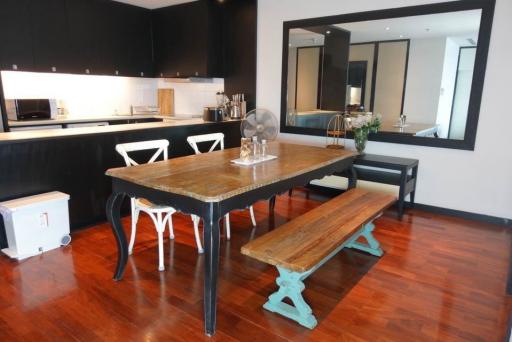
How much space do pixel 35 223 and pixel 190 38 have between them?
3285 mm

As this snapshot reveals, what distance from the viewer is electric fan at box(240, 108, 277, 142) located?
2957 mm

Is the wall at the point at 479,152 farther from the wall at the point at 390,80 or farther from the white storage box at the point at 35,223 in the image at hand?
the white storage box at the point at 35,223

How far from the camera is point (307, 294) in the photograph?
2.17m

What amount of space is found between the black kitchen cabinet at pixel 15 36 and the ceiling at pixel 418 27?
11.0 ft

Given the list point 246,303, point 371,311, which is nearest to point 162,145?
point 246,303

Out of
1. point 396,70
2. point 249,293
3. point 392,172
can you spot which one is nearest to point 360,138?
point 392,172

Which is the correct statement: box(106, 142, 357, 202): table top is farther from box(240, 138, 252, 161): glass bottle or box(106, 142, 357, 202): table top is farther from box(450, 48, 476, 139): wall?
box(450, 48, 476, 139): wall

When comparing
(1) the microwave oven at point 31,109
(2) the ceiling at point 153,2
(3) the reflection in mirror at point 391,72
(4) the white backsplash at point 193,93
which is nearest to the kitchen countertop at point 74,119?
(1) the microwave oven at point 31,109

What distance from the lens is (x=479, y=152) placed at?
3.29 meters

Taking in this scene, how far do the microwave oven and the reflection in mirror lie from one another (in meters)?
3.01

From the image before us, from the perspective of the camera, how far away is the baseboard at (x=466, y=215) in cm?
330

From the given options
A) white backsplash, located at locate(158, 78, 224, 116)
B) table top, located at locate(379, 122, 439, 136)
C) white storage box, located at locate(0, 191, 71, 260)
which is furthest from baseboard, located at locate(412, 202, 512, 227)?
white storage box, located at locate(0, 191, 71, 260)

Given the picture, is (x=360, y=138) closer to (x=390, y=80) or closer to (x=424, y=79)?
(x=390, y=80)

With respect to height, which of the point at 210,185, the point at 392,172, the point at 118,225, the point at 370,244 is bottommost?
the point at 370,244
